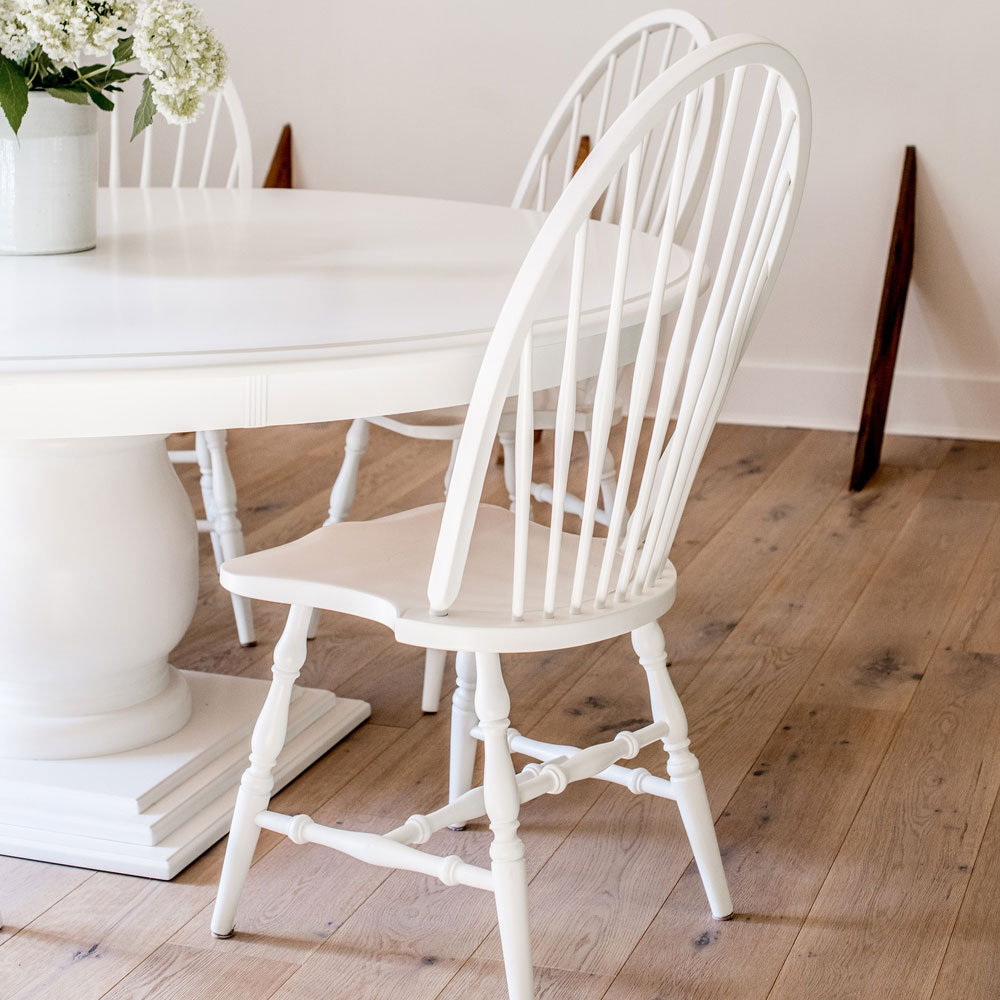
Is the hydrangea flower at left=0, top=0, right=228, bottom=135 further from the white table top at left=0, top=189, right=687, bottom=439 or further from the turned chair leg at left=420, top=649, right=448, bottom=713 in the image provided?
the turned chair leg at left=420, top=649, right=448, bottom=713

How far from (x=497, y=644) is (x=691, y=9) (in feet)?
8.40

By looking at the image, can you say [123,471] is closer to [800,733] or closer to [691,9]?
[800,733]

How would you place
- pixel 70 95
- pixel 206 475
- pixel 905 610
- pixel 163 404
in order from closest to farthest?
1. pixel 163 404
2. pixel 70 95
3. pixel 206 475
4. pixel 905 610

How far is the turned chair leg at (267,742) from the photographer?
1.44 m

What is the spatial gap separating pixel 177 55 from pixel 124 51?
0.25ft

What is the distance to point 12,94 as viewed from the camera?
1.44m

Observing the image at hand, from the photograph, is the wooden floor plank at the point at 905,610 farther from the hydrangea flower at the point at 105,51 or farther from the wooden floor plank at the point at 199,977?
the hydrangea flower at the point at 105,51

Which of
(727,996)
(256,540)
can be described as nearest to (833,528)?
(256,540)

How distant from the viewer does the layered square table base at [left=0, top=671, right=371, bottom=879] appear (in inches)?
64.9

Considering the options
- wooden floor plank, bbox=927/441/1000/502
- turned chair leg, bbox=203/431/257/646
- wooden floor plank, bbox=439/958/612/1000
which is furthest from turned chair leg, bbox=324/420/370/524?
wooden floor plank, bbox=927/441/1000/502

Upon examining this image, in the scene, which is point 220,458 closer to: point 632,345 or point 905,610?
point 632,345

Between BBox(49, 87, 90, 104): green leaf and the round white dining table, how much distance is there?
6.9 inches

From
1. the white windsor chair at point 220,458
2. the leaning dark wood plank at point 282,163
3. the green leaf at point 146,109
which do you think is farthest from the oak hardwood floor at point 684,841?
the leaning dark wood plank at point 282,163

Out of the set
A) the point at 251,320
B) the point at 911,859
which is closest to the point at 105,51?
the point at 251,320
